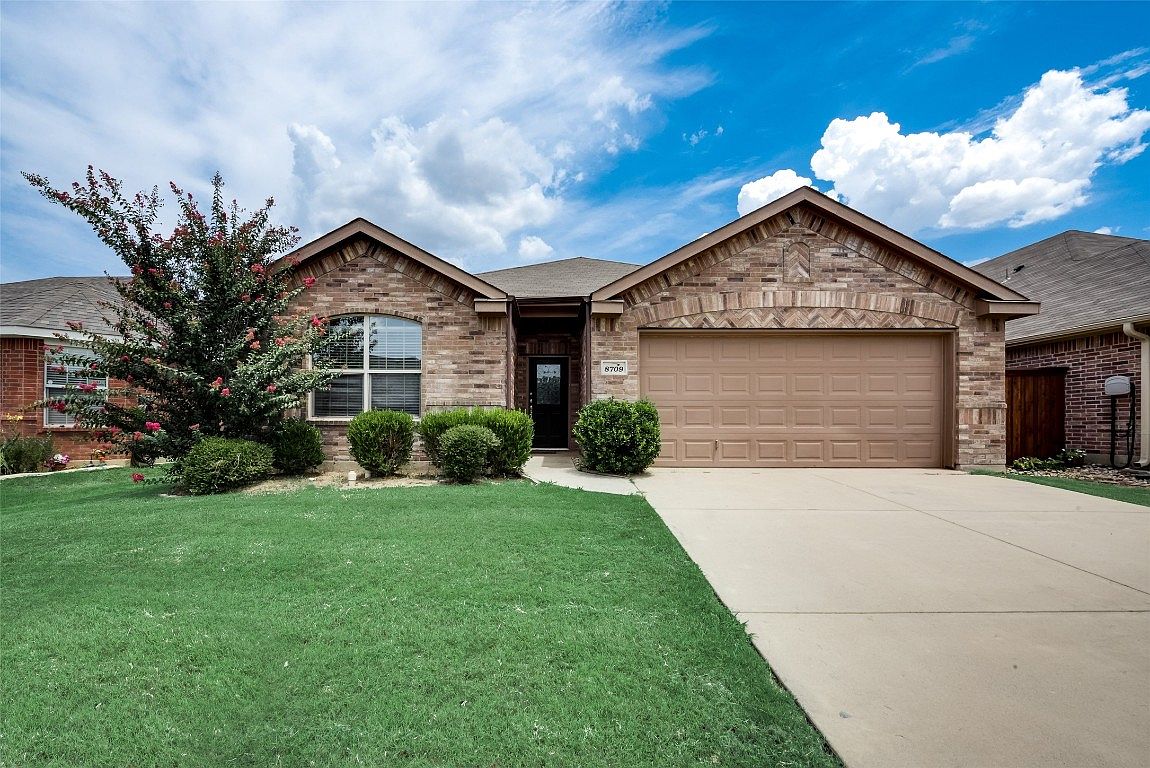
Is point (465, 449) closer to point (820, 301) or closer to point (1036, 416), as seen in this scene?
point (820, 301)

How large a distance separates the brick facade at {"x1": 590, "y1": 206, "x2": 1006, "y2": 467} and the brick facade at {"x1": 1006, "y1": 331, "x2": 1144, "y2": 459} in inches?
97.0

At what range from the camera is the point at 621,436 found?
853cm

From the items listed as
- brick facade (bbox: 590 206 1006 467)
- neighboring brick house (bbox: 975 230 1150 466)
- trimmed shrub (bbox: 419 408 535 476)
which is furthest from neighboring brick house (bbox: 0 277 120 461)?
neighboring brick house (bbox: 975 230 1150 466)

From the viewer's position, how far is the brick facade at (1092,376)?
32.7 ft

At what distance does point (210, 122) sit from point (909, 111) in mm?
13290

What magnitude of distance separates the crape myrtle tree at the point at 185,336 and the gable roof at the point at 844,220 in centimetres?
564

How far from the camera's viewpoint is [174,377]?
303 inches

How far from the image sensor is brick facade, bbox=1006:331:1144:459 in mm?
9961

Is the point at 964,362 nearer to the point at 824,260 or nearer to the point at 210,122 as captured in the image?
the point at 824,260

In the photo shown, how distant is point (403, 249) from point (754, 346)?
22.6 feet

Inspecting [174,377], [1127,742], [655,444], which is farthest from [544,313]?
[1127,742]

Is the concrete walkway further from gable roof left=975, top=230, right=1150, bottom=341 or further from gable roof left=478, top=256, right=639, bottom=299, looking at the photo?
gable roof left=975, top=230, right=1150, bottom=341

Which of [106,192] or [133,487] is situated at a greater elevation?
[106,192]

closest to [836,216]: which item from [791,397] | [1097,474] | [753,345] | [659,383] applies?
[753,345]
